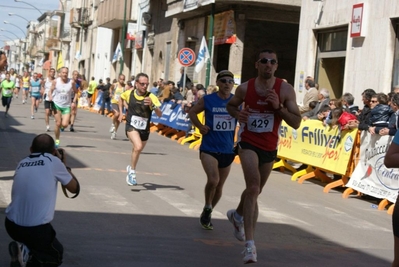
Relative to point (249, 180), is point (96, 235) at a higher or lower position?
lower

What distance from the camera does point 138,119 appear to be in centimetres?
1391

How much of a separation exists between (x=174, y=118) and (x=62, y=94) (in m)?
8.32

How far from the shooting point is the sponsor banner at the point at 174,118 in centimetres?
2644

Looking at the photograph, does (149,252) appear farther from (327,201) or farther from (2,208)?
(327,201)

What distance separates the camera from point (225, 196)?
44.6 feet

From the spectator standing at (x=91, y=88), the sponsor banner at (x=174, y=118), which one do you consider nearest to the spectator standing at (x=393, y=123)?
the sponsor banner at (x=174, y=118)

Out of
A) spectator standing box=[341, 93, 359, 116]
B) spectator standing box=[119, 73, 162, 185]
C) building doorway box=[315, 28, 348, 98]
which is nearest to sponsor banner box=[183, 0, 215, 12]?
building doorway box=[315, 28, 348, 98]

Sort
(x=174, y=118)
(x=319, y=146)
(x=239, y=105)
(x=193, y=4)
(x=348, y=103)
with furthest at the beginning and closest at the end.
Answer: (x=193, y=4) → (x=174, y=118) → (x=348, y=103) → (x=319, y=146) → (x=239, y=105)

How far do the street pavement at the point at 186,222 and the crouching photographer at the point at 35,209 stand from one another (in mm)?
1002

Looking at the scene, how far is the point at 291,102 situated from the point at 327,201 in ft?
20.5

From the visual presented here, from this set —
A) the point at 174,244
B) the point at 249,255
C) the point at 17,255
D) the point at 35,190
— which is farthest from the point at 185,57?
the point at 17,255

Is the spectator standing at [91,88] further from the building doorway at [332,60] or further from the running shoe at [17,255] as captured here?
the running shoe at [17,255]

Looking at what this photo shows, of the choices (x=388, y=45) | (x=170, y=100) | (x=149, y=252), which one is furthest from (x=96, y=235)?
(x=170, y=100)

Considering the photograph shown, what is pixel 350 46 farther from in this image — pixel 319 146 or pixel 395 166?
pixel 395 166
